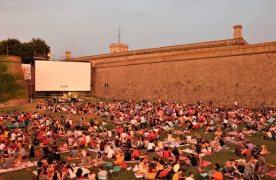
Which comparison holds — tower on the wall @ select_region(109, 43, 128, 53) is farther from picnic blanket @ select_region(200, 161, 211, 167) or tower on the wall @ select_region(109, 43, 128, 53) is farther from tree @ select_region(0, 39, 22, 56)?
picnic blanket @ select_region(200, 161, 211, 167)

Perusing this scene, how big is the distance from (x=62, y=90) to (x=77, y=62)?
5023 mm

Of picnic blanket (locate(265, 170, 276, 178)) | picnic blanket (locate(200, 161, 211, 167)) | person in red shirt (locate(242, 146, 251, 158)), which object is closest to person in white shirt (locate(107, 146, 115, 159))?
picnic blanket (locate(200, 161, 211, 167))

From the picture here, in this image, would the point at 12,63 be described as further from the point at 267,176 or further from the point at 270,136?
the point at 267,176

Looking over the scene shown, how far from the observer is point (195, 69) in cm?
3094

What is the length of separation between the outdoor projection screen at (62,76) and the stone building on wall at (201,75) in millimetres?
1935

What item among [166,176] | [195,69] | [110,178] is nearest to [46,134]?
[110,178]

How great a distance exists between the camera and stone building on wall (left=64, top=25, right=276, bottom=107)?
2558 cm

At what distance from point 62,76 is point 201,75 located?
21.7 meters

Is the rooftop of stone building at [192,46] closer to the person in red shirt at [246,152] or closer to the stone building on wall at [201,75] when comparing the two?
the stone building on wall at [201,75]

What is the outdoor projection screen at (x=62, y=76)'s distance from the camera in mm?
40531

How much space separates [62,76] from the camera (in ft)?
138

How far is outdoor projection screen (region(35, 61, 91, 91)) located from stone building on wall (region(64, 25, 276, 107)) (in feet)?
6.35

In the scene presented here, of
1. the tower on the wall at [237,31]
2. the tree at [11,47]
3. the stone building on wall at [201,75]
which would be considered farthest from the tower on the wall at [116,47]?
the tower on the wall at [237,31]

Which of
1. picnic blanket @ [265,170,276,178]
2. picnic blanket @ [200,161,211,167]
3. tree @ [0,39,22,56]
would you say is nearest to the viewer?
picnic blanket @ [265,170,276,178]
